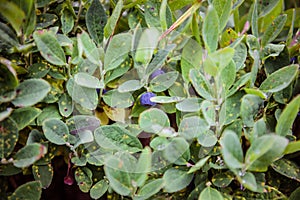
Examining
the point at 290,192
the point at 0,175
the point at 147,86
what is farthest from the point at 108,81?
the point at 290,192

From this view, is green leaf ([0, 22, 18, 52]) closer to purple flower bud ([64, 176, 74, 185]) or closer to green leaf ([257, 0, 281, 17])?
purple flower bud ([64, 176, 74, 185])

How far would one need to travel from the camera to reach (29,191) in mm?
486

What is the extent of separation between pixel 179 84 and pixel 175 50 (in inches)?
2.2

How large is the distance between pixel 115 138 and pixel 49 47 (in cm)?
14

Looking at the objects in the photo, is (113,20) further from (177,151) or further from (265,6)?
(265,6)

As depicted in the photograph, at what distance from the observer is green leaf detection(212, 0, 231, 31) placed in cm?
54

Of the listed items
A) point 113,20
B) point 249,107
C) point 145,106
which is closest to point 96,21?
point 113,20

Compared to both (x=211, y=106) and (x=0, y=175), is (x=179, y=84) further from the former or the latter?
(x=0, y=175)

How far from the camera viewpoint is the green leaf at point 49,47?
1.58 feet

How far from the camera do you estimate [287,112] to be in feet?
1.46

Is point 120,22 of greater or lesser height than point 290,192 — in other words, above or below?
above

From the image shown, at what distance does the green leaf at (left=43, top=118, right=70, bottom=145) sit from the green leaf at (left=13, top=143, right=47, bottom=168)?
26 millimetres

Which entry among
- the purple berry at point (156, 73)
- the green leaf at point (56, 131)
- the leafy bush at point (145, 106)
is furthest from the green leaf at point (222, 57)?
the green leaf at point (56, 131)

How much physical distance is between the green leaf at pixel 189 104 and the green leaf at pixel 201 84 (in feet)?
0.05
